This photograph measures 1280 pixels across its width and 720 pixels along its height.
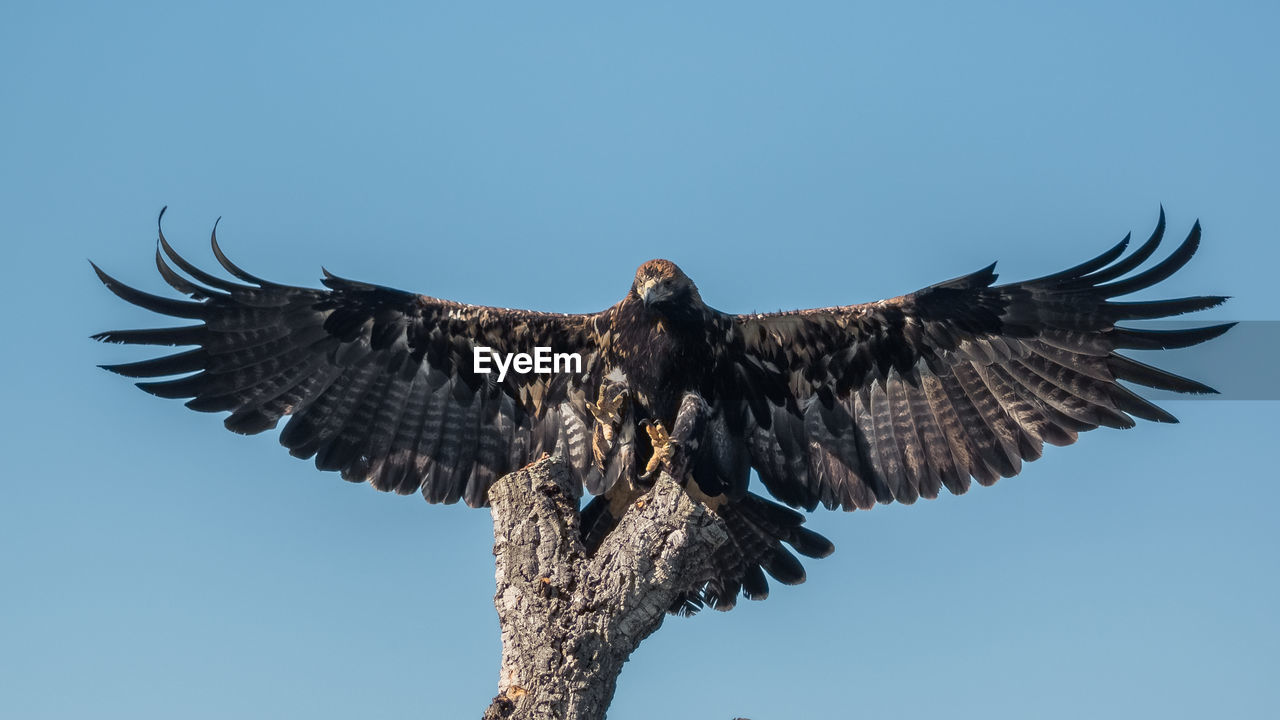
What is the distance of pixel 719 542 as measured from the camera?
6523 millimetres

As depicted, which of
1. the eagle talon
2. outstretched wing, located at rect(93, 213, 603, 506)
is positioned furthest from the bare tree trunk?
outstretched wing, located at rect(93, 213, 603, 506)

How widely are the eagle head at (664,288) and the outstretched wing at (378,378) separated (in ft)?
1.65

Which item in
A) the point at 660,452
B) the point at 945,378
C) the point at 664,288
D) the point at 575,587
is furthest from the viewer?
the point at 945,378

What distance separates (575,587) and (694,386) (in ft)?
9.89

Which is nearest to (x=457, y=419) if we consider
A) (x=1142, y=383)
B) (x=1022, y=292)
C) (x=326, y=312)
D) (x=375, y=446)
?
(x=375, y=446)

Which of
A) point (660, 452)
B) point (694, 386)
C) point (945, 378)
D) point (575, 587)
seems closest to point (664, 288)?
point (694, 386)

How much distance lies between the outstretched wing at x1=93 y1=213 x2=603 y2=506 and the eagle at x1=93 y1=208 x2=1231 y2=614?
0.01 m

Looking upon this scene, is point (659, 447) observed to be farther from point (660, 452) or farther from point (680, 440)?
point (680, 440)

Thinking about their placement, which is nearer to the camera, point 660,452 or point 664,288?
point 660,452

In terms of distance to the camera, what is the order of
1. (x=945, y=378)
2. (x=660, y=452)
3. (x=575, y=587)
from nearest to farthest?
(x=575, y=587), (x=660, y=452), (x=945, y=378)

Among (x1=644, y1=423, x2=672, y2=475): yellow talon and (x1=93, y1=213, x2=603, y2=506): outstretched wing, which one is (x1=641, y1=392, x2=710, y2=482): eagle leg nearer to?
(x1=644, y1=423, x2=672, y2=475): yellow talon

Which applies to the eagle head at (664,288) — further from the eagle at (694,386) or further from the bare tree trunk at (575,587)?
the bare tree trunk at (575,587)

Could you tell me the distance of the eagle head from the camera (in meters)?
8.96

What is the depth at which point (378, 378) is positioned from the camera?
950cm
